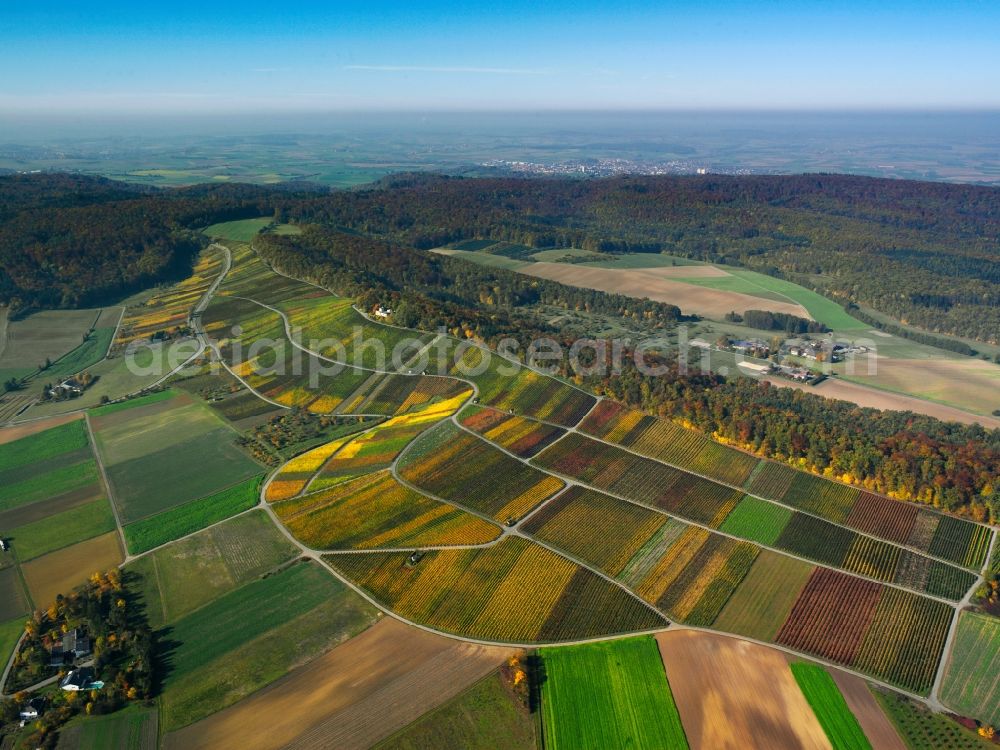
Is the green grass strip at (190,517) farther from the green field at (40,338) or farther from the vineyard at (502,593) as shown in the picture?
the green field at (40,338)

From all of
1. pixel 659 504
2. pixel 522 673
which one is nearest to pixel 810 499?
pixel 659 504

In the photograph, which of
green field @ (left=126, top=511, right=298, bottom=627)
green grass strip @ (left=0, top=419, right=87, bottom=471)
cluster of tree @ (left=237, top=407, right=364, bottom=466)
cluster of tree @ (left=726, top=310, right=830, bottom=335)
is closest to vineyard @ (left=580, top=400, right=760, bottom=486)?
cluster of tree @ (left=237, top=407, right=364, bottom=466)

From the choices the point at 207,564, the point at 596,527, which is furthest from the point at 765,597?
the point at 207,564

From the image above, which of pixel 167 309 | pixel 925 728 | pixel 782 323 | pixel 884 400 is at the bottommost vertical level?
pixel 884 400

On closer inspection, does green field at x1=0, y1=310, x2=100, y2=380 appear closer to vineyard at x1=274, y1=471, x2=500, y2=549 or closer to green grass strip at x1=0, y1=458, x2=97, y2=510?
green grass strip at x1=0, y1=458, x2=97, y2=510

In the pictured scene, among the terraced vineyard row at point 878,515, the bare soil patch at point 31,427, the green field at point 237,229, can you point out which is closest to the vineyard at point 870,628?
the terraced vineyard row at point 878,515

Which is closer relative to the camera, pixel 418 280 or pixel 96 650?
pixel 96 650

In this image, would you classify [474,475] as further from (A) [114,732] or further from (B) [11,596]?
(B) [11,596]
